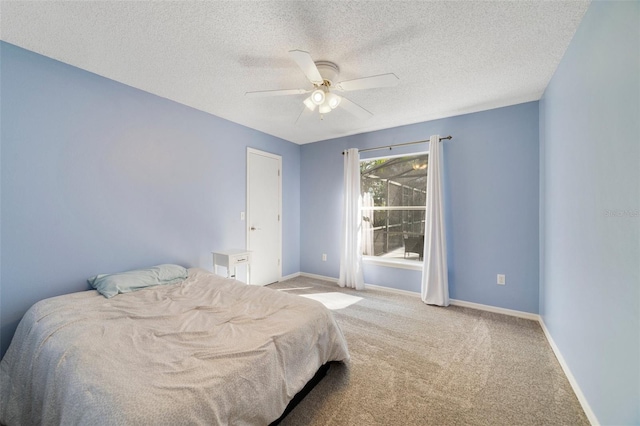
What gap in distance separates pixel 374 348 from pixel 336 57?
2.58 meters

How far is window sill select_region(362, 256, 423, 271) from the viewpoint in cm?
368

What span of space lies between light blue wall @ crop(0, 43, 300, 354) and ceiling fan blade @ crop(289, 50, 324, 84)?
6.38ft

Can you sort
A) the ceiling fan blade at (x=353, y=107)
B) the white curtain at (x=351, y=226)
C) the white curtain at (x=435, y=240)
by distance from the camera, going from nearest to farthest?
the ceiling fan blade at (x=353, y=107) → the white curtain at (x=435, y=240) → the white curtain at (x=351, y=226)

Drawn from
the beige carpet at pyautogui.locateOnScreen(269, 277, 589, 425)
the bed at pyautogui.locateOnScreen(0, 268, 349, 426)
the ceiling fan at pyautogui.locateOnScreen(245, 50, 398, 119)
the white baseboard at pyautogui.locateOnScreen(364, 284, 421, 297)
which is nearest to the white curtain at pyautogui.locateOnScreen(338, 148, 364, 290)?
the white baseboard at pyautogui.locateOnScreen(364, 284, 421, 297)

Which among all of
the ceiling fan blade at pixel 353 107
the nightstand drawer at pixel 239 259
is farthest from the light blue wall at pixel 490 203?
the nightstand drawer at pixel 239 259

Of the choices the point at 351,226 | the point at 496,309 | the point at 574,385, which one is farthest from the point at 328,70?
the point at 496,309

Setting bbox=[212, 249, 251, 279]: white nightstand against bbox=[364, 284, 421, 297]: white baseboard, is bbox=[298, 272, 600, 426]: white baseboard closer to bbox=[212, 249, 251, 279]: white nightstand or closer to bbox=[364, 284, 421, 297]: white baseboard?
bbox=[364, 284, 421, 297]: white baseboard

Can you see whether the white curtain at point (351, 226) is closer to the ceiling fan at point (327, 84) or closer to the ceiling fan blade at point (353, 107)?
the ceiling fan blade at point (353, 107)

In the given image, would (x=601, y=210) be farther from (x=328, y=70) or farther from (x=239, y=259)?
(x=239, y=259)

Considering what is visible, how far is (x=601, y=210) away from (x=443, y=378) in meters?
1.51

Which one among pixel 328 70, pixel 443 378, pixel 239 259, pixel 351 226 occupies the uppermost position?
pixel 328 70

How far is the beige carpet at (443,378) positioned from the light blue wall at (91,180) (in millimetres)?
2222

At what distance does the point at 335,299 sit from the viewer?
3.54m

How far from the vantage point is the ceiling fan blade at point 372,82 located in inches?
72.2
